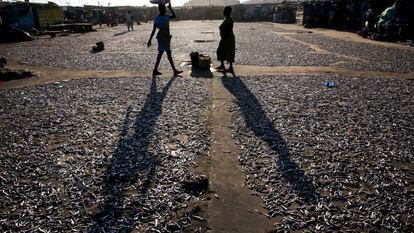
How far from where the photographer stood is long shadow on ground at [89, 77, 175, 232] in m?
4.07

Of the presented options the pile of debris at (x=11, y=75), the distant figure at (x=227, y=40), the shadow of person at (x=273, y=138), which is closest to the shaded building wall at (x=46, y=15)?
the pile of debris at (x=11, y=75)

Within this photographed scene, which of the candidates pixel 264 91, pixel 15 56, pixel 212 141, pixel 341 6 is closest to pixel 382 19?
pixel 341 6

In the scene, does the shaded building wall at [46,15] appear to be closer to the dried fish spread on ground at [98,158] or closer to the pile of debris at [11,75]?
the pile of debris at [11,75]

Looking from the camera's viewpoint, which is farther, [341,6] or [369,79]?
[341,6]

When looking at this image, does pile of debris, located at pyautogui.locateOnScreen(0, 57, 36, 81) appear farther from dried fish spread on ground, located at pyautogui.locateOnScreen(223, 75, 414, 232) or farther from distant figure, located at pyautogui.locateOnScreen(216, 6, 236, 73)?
dried fish spread on ground, located at pyautogui.locateOnScreen(223, 75, 414, 232)

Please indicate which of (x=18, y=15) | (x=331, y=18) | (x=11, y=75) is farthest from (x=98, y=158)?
(x=331, y=18)

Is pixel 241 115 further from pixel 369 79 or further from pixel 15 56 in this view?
pixel 15 56

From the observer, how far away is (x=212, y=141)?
262 inches

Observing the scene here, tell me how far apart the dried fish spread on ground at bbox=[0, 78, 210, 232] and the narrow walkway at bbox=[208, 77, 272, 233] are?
37 centimetres

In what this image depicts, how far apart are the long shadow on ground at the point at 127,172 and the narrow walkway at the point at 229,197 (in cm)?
107

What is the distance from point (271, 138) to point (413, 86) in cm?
750

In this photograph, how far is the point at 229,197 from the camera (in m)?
4.71

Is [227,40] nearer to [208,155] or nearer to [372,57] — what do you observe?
[208,155]

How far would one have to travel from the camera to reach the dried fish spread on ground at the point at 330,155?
422cm
